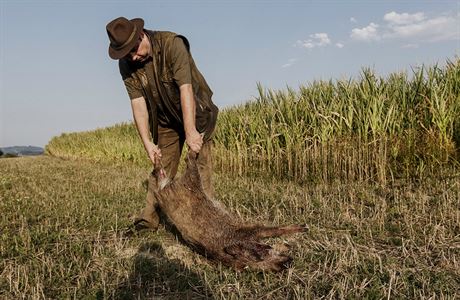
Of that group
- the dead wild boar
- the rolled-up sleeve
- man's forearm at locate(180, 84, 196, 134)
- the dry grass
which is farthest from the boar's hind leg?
the rolled-up sleeve

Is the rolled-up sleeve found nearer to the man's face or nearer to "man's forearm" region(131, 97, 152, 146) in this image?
the man's face

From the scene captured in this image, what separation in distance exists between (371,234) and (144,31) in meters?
2.88

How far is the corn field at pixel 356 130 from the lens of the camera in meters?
5.89

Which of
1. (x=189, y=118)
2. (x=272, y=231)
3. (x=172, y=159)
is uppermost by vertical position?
(x=189, y=118)

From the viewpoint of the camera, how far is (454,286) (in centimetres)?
250

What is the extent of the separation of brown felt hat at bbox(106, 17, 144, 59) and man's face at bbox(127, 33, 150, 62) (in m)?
0.13

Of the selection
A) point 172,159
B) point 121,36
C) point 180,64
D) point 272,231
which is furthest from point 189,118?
point 272,231

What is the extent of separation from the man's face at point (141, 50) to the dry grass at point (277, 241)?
5.67 ft

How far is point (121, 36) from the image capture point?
3443 mm

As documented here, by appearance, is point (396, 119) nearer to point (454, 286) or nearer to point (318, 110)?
point (318, 110)

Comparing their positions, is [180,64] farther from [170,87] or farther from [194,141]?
→ [194,141]

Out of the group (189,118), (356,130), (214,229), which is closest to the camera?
(214,229)

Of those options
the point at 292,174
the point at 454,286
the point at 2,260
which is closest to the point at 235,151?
the point at 292,174

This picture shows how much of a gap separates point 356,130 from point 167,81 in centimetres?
396
